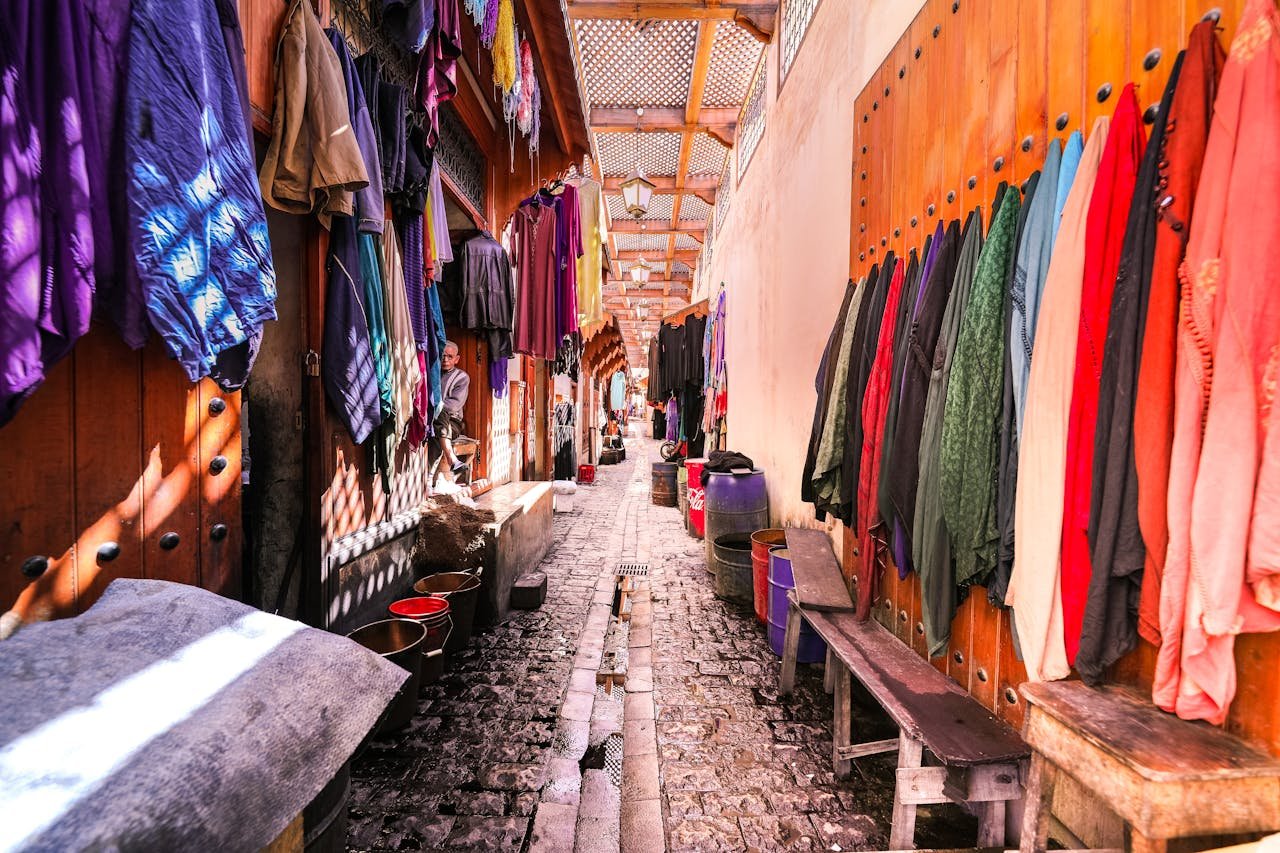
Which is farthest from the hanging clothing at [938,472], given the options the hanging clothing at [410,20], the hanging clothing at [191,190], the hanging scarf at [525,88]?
the hanging scarf at [525,88]

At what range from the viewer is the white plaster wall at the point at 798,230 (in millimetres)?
3973

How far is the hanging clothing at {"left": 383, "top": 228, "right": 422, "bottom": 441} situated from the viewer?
10.6ft

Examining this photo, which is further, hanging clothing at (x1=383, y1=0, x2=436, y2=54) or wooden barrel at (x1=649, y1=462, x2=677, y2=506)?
wooden barrel at (x1=649, y1=462, x2=677, y2=506)

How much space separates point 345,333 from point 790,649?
10.9 feet

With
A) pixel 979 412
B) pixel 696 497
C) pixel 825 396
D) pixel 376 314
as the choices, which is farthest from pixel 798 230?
pixel 376 314

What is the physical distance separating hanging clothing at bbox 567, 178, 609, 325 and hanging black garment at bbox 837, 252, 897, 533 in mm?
4275

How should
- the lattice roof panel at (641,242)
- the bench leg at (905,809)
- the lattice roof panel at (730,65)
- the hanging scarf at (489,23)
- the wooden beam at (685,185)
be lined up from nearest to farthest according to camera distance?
the bench leg at (905,809) → the hanging scarf at (489,23) → the lattice roof panel at (730,65) → the wooden beam at (685,185) → the lattice roof panel at (641,242)

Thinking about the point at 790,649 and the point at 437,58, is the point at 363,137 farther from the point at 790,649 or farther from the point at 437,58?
the point at 790,649

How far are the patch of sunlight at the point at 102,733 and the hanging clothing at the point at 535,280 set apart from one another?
4910mm

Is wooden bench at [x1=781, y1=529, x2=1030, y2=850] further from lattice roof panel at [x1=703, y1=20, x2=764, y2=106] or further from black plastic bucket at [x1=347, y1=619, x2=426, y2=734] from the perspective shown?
lattice roof panel at [x1=703, y1=20, x2=764, y2=106]

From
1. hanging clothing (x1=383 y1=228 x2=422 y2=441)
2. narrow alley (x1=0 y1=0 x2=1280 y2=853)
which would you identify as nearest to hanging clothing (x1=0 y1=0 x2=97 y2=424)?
narrow alley (x1=0 y1=0 x2=1280 y2=853)

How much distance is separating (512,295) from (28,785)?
207 inches

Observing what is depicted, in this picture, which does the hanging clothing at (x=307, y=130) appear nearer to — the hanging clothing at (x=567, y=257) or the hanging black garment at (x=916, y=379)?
the hanging black garment at (x=916, y=379)

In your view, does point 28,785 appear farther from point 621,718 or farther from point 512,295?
point 512,295
